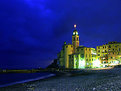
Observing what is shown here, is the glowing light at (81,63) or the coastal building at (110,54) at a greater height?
the coastal building at (110,54)

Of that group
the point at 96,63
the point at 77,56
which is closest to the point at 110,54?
the point at 96,63

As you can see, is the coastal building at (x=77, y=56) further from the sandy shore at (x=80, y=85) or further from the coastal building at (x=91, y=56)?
the sandy shore at (x=80, y=85)

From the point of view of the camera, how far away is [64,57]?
9238 centimetres

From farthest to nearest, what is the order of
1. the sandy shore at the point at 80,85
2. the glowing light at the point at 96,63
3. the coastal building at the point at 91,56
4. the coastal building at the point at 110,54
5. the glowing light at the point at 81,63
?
the glowing light at the point at 96,63 → the glowing light at the point at 81,63 → the coastal building at the point at 91,56 → the coastal building at the point at 110,54 → the sandy shore at the point at 80,85

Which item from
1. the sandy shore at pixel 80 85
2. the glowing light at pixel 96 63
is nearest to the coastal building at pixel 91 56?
the glowing light at pixel 96 63

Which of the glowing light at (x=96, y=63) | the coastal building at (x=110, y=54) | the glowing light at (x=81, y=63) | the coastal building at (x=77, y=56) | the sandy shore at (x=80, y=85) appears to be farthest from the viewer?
the glowing light at (x=96, y=63)

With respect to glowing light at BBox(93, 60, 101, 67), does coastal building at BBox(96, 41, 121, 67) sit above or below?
above

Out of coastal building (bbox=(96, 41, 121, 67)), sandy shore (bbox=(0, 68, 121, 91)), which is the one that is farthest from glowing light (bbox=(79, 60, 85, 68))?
sandy shore (bbox=(0, 68, 121, 91))

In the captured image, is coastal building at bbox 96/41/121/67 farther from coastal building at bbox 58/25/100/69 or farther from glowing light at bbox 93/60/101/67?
coastal building at bbox 58/25/100/69

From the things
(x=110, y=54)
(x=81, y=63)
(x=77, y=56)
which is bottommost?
(x=81, y=63)

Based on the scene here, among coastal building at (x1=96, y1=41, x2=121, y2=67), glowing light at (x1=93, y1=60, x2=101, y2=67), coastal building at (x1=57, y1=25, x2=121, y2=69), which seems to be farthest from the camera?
glowing light at (x1=93, y1=60, x2=101, y2=67)

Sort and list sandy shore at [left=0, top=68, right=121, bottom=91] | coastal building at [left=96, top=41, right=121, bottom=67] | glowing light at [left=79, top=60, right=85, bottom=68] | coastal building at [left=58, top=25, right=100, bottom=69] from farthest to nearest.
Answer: coastal building at [left=58, top=25, right=100, bottom=69], glowing light at [left=79, top=60, right=85, bottom=68], coastal building at [left=96, top=41, right=121, bottom=67], sandy shore at [left=0, top=68, right=121, bottom=91]

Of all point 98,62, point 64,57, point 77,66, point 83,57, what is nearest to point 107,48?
point 98,62

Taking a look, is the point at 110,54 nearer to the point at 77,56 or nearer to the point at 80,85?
the point at 77,56
